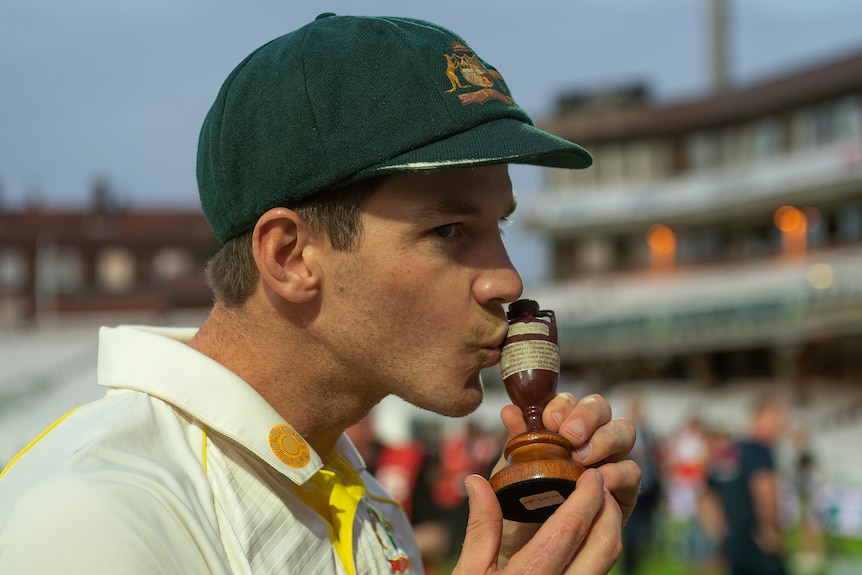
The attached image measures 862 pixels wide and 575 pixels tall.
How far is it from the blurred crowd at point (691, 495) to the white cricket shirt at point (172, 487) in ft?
15.7

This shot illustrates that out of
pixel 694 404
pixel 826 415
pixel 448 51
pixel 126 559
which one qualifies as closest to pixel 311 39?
pixel 448 51

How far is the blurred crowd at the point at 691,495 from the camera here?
7484 mm

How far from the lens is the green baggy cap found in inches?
74.9

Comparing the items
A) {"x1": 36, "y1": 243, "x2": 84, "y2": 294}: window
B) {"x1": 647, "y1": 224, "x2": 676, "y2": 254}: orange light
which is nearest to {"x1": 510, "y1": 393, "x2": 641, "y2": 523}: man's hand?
{"x1": 647, "y1": 224, "x2": 676, "y2": 254}: orange light

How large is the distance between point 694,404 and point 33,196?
1836 inches

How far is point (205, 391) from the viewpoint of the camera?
6.37ft

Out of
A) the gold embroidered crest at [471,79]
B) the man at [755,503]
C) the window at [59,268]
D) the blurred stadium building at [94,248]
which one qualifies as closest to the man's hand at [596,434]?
the gold embroidered crest at [471,79]

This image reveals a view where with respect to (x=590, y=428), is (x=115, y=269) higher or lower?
lower

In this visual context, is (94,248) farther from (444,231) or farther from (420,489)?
(444,231)

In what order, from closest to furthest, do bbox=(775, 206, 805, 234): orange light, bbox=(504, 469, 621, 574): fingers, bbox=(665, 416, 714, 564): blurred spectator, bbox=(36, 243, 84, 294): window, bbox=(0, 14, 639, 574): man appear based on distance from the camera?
1. bbox=(504, 469, 621, 574): fingers
2. bbox=(0, 14, 639, 574): man
3. bbox=(665, 416, 714, 564): blurred spectator
4. bbox=(775, 206, 805, 234): orange light
5. bbox=(36, 243, 84, 294): window

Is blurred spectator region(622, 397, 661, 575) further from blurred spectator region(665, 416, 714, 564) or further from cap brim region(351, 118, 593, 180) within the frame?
cap brim region(351, 118, 593, 180)

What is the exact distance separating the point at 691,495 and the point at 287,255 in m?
17.7

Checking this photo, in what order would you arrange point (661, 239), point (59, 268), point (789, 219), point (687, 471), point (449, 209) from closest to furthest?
point (449, 209) < point (687, 471) < point (789, 219) < point (661, 239) < point (59, 268)

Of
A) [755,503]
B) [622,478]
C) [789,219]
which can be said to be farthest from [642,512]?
[789,219]
